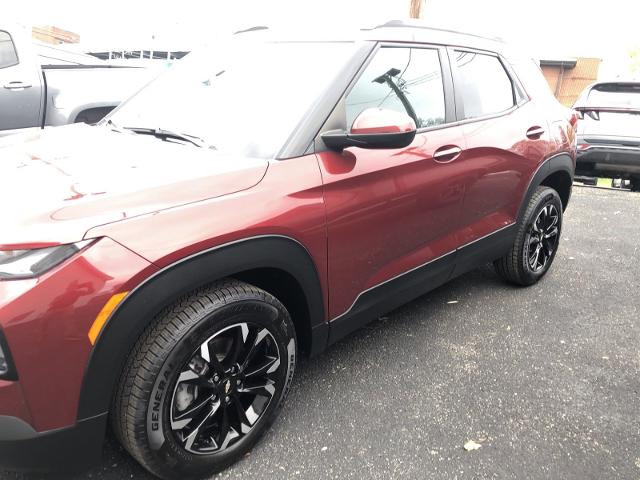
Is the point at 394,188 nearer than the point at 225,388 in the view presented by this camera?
No

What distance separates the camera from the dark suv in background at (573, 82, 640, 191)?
6.56 metres

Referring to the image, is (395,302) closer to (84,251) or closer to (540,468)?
(540,468)

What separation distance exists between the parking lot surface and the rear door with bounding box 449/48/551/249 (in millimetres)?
650

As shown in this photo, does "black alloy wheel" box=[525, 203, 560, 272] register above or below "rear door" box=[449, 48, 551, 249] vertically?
below

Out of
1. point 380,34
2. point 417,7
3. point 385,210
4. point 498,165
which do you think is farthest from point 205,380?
point 417,7

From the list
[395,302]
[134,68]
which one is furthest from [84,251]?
[134,68]

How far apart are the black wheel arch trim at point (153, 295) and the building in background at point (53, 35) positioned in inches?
613

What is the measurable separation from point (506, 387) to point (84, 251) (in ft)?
7.02

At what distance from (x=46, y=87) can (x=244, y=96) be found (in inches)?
143

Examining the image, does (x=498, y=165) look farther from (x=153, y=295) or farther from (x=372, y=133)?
(x=153, y=295)

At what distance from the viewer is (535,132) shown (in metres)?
3.44

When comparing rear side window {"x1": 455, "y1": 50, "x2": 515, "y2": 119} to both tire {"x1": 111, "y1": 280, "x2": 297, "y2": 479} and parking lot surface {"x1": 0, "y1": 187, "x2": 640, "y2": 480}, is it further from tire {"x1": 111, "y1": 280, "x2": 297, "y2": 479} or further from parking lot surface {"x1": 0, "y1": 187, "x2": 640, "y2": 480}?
tire {"x1": 111, "y1": 280, "x2": 297, "y2": 479}

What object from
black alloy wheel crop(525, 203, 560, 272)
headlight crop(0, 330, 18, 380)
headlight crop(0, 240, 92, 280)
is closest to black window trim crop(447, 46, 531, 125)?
black alloy wheel crop(525, 203, 560, 272)

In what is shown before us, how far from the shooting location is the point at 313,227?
6.84 ft
